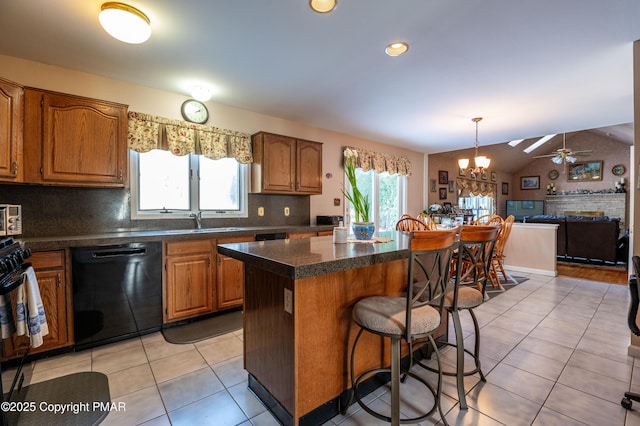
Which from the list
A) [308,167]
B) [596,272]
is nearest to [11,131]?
[308,167]

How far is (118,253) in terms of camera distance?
2.45 m

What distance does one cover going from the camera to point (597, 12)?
187 cm

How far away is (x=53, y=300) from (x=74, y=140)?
4.36 feet

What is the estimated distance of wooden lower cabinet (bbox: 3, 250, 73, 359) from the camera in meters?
2.14

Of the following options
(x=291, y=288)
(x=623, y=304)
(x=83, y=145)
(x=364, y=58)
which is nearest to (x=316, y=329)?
(x=291, y=288)

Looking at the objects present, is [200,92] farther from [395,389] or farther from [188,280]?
[395,389]

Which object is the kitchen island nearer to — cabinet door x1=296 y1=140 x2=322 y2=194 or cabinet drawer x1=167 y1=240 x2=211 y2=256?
cabinet drawer x1=167 y1=240 x2=211 y2=256

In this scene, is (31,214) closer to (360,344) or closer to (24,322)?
(24,322)

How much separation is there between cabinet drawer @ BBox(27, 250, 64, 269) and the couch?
319 inches

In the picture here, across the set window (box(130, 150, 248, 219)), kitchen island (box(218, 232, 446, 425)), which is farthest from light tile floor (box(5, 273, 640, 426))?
window (box(130, 150, 248, 219))

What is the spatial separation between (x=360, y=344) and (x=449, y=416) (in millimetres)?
595

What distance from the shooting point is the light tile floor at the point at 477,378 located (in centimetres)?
159

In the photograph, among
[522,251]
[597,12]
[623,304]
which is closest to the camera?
[597,12]

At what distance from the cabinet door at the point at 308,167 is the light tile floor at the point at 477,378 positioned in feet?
7.14
